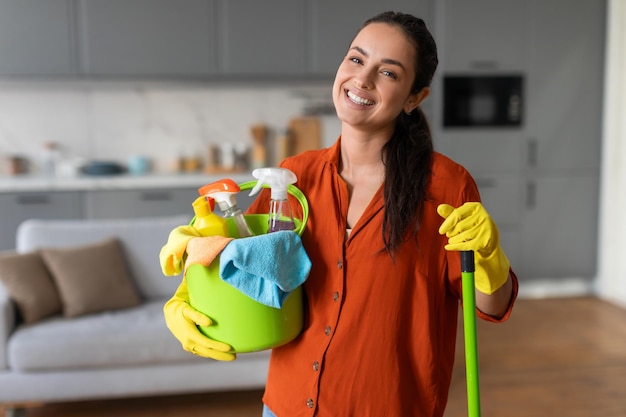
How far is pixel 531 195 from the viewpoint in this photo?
4.77 metres

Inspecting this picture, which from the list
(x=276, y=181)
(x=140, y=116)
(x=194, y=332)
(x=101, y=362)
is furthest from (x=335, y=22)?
(x=194, y=332)

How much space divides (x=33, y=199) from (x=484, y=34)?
3.23m

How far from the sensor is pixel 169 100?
Answer: 4848 millimetres

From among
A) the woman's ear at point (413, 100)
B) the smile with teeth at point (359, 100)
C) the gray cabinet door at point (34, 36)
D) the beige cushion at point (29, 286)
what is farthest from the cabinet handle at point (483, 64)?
the smile with teeth at point (359, 100)

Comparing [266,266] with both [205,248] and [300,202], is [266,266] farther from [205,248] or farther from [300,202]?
[300,202]

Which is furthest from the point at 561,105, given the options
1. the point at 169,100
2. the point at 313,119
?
the point at 169,100

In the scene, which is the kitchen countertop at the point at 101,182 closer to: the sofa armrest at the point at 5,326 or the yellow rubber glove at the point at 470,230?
the sofa armrest at the point at 5,326

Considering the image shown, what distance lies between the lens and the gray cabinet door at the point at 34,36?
4223mm

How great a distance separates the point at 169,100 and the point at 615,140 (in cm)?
326

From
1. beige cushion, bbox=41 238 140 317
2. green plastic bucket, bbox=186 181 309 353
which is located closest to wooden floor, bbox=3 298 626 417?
beige cushion, bbox=41 238 140 317

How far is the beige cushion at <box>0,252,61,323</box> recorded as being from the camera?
2795 millimetres

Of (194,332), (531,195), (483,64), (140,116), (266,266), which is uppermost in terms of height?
(483,64)

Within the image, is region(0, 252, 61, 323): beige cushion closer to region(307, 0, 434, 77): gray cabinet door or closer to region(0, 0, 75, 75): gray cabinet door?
region(0, 0, 75, 75): gray cabinet door

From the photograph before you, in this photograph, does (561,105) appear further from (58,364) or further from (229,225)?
(229,225)
